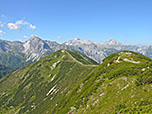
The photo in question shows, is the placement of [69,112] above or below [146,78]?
below

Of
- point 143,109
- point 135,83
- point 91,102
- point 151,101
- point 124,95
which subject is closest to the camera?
point 143,109

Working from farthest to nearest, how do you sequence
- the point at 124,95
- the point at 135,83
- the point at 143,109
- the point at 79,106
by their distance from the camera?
the point at 79,106
the point at 135,83
the point at 124,95
the point at 143,109

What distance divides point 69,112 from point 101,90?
117ft

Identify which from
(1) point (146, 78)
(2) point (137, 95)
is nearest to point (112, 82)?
(1) point (146, 78)

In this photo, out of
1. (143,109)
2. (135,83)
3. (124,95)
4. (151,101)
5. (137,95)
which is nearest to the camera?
(143,109)

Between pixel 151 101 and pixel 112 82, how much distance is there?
150 ft

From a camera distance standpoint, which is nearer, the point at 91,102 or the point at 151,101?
the point at 151,101

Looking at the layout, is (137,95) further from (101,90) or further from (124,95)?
(101,90)

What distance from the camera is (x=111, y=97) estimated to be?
290ft

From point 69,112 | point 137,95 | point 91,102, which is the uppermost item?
point 137,95

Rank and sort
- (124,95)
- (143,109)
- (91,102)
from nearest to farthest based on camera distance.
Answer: (143,109) < (124,95) < (91,102)

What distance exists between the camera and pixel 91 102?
102 m

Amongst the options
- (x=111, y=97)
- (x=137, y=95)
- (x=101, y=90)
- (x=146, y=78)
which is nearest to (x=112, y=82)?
(x=101, y=90)

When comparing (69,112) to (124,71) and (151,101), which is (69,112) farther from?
(151,101)
